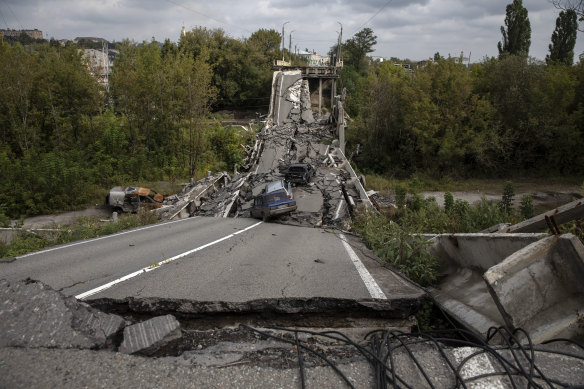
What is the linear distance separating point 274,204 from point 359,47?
60.4m

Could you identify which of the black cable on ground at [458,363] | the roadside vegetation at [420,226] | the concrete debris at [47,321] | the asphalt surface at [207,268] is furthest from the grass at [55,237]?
the black cable on ground at [458,363]

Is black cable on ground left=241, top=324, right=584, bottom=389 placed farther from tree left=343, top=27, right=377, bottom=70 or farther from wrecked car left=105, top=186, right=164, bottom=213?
tree left=343, top=27, right=377, bottom=70

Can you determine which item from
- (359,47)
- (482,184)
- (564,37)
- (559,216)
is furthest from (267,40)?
(559,216)

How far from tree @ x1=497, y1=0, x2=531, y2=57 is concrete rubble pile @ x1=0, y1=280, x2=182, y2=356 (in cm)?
4105

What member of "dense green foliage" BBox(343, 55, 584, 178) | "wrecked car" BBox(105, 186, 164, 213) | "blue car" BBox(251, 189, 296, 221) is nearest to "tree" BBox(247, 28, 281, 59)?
"dense green foliage" BBox(343, 55, 584, 178)

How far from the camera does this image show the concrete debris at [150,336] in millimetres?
3660

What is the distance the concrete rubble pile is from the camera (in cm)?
353

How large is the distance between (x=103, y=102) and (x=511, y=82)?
31955mm

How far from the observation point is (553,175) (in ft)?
84.8

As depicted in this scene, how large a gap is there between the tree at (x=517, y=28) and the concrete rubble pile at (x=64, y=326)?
41.0 meters

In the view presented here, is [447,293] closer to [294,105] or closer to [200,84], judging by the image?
[200,84]

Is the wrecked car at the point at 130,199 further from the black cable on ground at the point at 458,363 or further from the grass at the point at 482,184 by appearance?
the black cable on ground at the point at 458,363

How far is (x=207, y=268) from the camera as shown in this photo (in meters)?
6.63

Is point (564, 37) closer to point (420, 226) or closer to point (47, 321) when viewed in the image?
point (420, 226)
